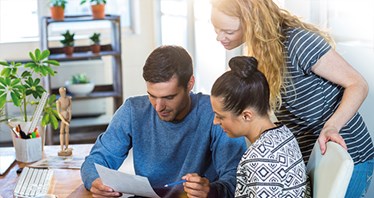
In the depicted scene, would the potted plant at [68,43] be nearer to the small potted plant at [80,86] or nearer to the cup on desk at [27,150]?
the small potted plant at [80,86]

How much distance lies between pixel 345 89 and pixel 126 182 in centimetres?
68

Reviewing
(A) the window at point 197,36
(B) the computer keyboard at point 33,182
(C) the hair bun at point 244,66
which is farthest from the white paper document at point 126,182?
(A) the window at point 197,36

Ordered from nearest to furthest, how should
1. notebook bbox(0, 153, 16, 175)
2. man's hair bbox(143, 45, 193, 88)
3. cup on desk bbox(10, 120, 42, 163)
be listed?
man's hair bbox(143, 45, 193, 88)
notebook bbox(0, 153, 16, 175)
cup on desk bbox(10, 120, 42, 163)

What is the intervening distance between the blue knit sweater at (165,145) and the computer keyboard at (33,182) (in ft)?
0.45

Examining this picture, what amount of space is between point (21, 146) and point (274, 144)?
117 cm

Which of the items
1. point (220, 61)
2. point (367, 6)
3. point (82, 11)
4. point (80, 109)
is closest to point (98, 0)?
point (82, 11)

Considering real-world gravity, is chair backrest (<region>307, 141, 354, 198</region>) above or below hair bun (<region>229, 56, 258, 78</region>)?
below

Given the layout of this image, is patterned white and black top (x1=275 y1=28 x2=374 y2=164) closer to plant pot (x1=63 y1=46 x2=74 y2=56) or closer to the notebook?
the notebook

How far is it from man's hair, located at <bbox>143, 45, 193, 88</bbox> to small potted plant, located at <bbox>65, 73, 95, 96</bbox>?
9.73 ft

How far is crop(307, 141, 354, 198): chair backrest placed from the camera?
150 cm

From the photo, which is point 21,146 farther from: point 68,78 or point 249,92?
point 68,78

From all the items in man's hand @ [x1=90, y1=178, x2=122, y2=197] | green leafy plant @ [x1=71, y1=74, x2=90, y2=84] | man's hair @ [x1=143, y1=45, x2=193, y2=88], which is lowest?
green leafy plant @ [x1=71, y1=74, x2=90, y2=84]

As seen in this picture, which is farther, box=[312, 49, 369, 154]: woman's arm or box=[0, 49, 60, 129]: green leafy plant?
box=[0, 49, 60, 129]: green leafy plant

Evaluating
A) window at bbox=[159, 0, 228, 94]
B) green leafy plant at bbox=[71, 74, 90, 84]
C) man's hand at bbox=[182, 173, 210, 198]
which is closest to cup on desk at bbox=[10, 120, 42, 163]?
man's hand at bbox=[182, 173, 210, 198]
